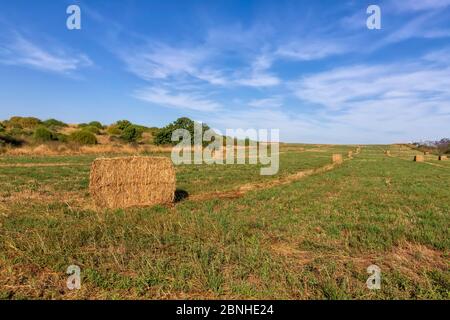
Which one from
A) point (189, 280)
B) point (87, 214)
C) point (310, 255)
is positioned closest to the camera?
point (189, 280)

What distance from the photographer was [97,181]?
10953mm

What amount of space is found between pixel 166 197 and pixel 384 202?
27.5ft

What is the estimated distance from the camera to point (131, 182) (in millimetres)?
11578

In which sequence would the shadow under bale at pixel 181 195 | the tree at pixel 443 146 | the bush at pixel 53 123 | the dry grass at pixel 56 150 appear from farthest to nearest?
the tree at pixel 443 146, the bush at pixel 53 123, the dry grass at pixel 56 150, the shadow under bale at pixel 181 195

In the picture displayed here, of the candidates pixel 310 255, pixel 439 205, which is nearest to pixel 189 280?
pixel 310 255

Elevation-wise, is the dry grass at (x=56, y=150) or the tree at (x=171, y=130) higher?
the tree at (x=171, y=130)

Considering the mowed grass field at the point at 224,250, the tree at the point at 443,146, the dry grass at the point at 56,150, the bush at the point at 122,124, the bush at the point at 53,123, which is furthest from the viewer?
the tree at the point at 443,146

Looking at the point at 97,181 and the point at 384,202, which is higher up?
the point at 97,181

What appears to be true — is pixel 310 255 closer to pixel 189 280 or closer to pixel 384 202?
pixel 189 280

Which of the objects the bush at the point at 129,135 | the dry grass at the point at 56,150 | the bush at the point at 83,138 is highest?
the bush at the point at 129,135

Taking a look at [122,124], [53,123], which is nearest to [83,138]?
[122,124]

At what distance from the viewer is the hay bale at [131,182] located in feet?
36.0

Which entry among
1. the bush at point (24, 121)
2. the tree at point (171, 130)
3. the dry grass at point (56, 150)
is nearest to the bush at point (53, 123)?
the bush at point (24, 121)

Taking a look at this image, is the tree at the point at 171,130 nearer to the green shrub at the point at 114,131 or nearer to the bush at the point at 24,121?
the green shrub at the point at 114,131
